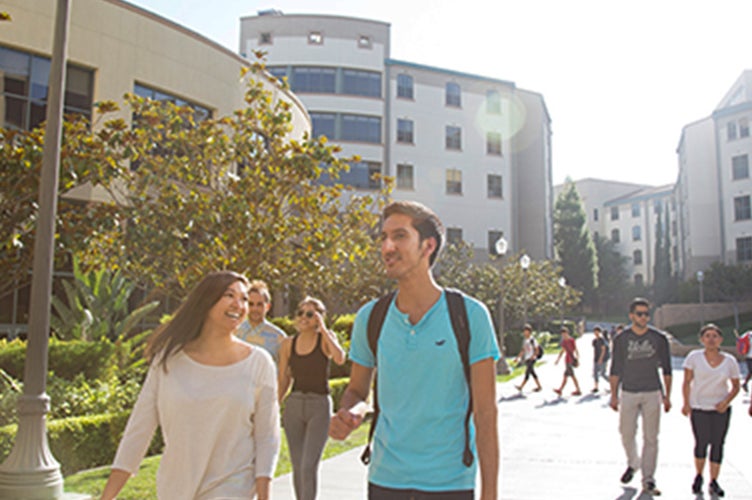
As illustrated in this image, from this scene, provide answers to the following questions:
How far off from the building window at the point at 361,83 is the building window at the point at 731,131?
33.1 m

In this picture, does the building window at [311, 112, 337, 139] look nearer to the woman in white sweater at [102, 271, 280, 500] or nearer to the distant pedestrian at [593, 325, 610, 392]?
the distant pedestrian at [593, 325, 610, 392]

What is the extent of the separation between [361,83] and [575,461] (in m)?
40.6

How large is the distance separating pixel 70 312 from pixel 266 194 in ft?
20.7

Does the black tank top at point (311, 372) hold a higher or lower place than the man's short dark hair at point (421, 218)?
lower

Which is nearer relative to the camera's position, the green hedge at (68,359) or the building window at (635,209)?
the green hedge at (68,359)

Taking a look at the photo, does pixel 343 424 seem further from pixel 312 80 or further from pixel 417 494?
pixel 312 80

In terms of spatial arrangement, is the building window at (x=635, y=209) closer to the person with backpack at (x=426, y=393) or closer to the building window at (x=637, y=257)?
the building window at (x=637, y=257)

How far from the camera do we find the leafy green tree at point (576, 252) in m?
83.1

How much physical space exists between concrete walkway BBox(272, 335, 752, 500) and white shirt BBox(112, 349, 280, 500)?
169 inches

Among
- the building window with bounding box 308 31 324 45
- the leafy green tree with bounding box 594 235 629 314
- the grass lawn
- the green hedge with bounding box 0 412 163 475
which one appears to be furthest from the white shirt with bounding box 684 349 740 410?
the leafy green tree with bounding box 594 235 629 314

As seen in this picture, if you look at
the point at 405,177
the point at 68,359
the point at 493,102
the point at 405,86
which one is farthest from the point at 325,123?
the point at 68,359

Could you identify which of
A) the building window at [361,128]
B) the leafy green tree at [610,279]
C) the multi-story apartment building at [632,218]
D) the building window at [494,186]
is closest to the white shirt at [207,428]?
the building window at [361,128]

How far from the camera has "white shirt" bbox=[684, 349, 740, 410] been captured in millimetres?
8211

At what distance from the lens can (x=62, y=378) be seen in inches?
473
